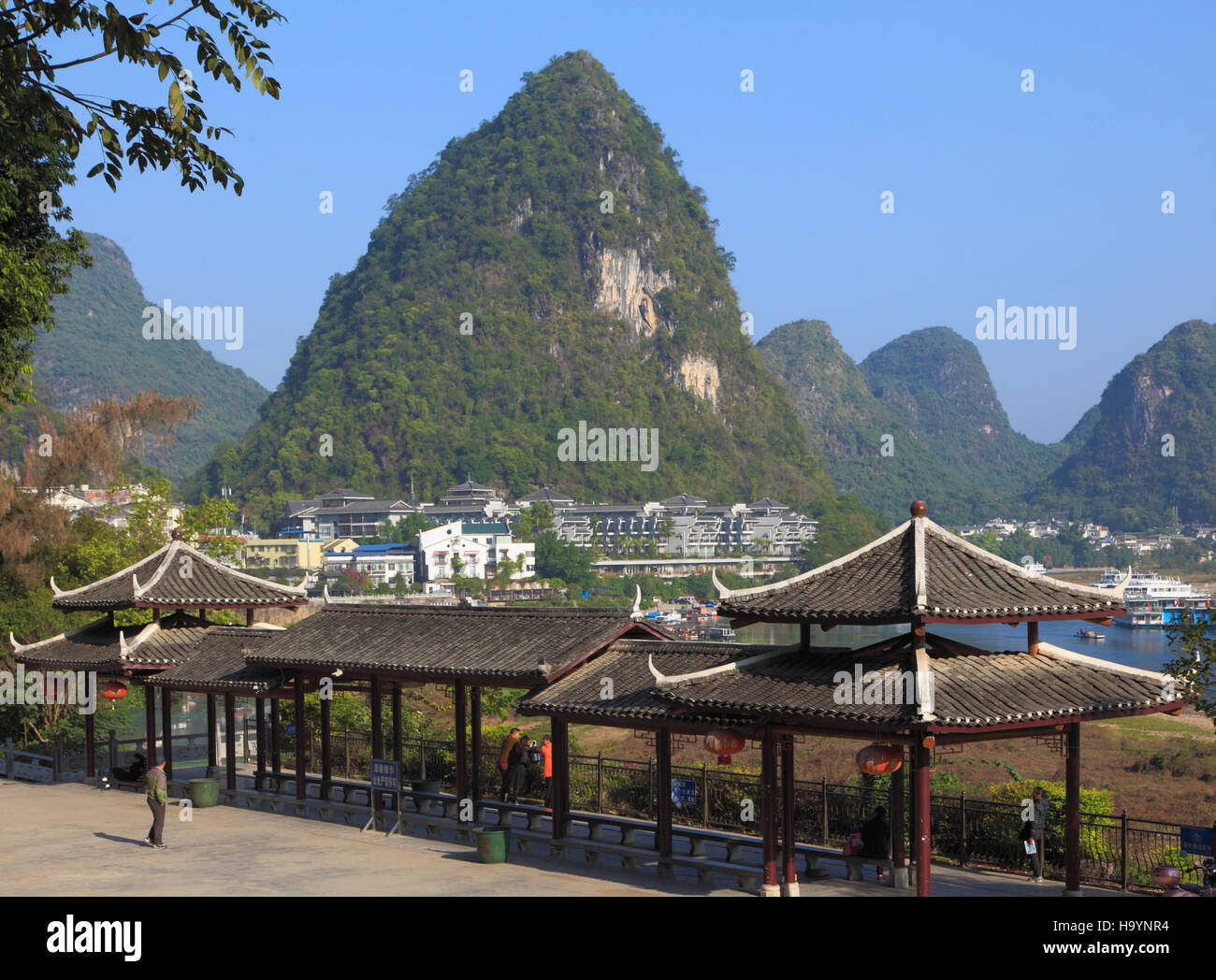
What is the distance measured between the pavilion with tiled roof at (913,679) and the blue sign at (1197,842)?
1.26 m

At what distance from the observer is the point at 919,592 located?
1570 centimetres

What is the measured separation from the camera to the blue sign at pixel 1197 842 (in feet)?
51.8

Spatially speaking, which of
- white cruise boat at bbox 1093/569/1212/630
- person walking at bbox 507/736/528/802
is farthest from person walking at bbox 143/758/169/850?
white cruise boat at bbox 1093/569/1212/630

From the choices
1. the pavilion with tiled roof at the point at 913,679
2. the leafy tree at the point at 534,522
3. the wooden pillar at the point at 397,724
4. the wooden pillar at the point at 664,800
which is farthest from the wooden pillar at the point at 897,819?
the leafy tree at the point at 534,522

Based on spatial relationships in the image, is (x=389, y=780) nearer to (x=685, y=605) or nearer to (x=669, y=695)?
(x=669, y=695)

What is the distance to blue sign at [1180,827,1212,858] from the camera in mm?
15781

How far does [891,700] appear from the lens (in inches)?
623

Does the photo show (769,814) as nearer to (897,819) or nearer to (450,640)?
(897,819)

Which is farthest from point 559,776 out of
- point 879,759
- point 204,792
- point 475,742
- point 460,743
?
point 204,792

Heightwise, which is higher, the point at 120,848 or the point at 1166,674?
the point at 1166,674

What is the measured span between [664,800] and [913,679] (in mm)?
5138

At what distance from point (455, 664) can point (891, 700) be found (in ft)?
26.6

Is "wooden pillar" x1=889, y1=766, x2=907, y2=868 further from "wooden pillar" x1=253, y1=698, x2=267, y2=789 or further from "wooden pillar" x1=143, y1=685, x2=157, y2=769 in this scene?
"wooden pillar" x1=143, y1=685, x2=157, y2=769
